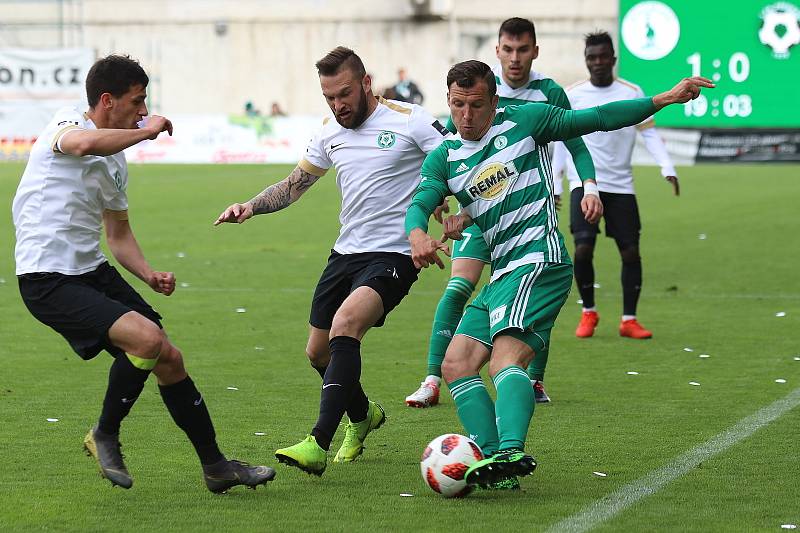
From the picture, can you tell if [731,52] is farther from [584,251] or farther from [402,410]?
[402,410]

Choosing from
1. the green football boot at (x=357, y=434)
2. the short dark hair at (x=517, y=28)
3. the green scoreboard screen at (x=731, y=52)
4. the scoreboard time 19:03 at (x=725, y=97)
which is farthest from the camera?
the green scoreboard screen at (x=731, y=52)

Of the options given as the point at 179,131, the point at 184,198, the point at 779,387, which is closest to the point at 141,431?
the point at 779,387

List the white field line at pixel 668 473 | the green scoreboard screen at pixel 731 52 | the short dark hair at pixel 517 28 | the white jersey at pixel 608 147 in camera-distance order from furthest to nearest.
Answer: the green scoreboard screen at pixel 731 52 → the white jersey at pixel 608 147 → the short dark hair at pixel 517 28 → the white field line at pixel 668 473

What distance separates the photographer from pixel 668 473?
241 inches

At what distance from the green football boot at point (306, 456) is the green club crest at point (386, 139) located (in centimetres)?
146

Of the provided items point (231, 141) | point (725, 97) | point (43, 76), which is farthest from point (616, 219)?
point (43, 76)

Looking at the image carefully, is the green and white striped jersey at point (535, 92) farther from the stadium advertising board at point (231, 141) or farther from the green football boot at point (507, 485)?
the stadium advertising board at point (231, 141)

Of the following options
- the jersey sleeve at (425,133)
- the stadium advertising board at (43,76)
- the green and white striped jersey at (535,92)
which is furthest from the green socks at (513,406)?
the stadium advertising board at (43,76)

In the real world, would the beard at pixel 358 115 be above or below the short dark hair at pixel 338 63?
below

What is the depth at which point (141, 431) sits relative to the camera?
7.08 metres

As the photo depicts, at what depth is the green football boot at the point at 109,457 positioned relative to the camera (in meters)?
5.69

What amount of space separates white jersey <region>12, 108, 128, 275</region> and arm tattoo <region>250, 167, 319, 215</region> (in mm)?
1060

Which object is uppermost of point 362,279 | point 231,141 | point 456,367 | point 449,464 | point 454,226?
point 454,226

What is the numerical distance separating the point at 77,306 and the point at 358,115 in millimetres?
1657
